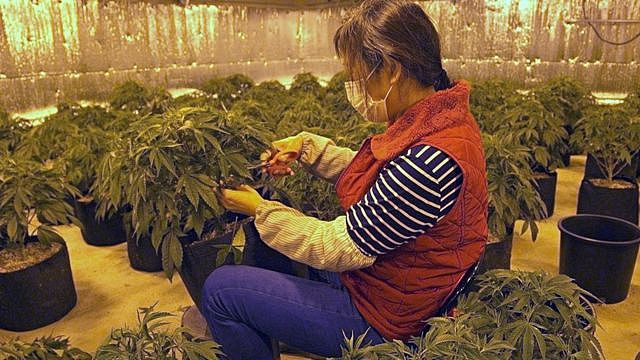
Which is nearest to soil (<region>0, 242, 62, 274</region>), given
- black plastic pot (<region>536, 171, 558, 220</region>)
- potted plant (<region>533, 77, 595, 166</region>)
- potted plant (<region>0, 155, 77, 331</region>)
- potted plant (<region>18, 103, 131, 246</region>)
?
potted plant (<region>0, 155, 77, 331</region>)

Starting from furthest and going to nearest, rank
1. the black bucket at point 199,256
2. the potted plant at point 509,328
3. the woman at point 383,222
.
Answer: the black bucket at point 199,256, the woman at point 383,222, the potted plant at point 509,328

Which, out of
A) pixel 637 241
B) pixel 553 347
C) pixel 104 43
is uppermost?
pixel 104 43

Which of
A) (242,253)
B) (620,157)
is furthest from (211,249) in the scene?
(620,157)

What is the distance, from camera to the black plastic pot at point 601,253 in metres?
2.00

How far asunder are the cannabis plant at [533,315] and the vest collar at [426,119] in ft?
1.26

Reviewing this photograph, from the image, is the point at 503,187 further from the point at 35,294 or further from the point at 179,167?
the point at 35,294

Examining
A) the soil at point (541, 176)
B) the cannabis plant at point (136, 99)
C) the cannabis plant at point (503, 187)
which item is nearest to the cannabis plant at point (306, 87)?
the cannabis plant at point (136, 99)

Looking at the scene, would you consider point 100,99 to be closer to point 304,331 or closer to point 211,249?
point 211,249

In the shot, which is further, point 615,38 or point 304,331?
point 615,38

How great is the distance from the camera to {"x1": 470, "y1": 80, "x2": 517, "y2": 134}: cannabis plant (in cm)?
325

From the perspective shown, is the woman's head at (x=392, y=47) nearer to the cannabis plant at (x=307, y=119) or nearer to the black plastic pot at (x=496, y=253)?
the black plastic pot at (x=496, y=253)

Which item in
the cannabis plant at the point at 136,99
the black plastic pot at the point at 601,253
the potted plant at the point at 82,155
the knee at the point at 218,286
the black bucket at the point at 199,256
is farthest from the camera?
the cannabis plant at the point at 136,99

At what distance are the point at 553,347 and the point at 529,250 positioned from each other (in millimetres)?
1787

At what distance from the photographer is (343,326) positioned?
3.83ft
